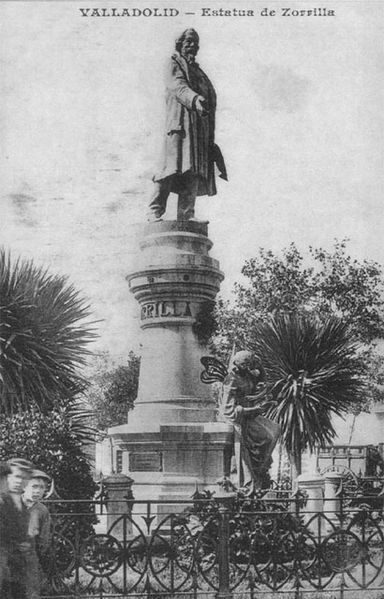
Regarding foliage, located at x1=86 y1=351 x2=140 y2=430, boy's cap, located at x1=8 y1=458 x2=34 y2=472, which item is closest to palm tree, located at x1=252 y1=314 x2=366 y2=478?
boy's cap, located at x1=8 y1=458 x2=34 y2=472

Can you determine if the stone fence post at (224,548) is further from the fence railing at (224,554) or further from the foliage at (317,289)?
the foliage at (317,289)

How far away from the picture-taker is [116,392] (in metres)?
37.2

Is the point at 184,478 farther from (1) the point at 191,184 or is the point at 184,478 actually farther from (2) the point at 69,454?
(1) the point at 191,184

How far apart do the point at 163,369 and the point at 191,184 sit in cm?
270

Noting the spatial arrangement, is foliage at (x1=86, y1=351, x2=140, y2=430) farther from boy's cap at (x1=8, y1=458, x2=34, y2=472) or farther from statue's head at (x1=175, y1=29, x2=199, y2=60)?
boy's cap at (x1=8, y1=458, x2=34, y2=472)

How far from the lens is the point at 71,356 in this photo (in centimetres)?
1026

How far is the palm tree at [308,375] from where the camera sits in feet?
46.0

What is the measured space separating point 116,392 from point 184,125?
26.4 meters

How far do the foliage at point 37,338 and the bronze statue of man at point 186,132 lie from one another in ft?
7.73

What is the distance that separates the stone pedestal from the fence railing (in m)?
1.51

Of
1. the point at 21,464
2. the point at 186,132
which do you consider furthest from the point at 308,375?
the point at 21,464

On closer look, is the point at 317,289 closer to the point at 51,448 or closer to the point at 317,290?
the point at 317,290

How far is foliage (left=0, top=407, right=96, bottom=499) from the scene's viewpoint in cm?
1041

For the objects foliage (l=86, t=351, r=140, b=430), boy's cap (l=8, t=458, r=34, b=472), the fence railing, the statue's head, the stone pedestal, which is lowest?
the fence railing
